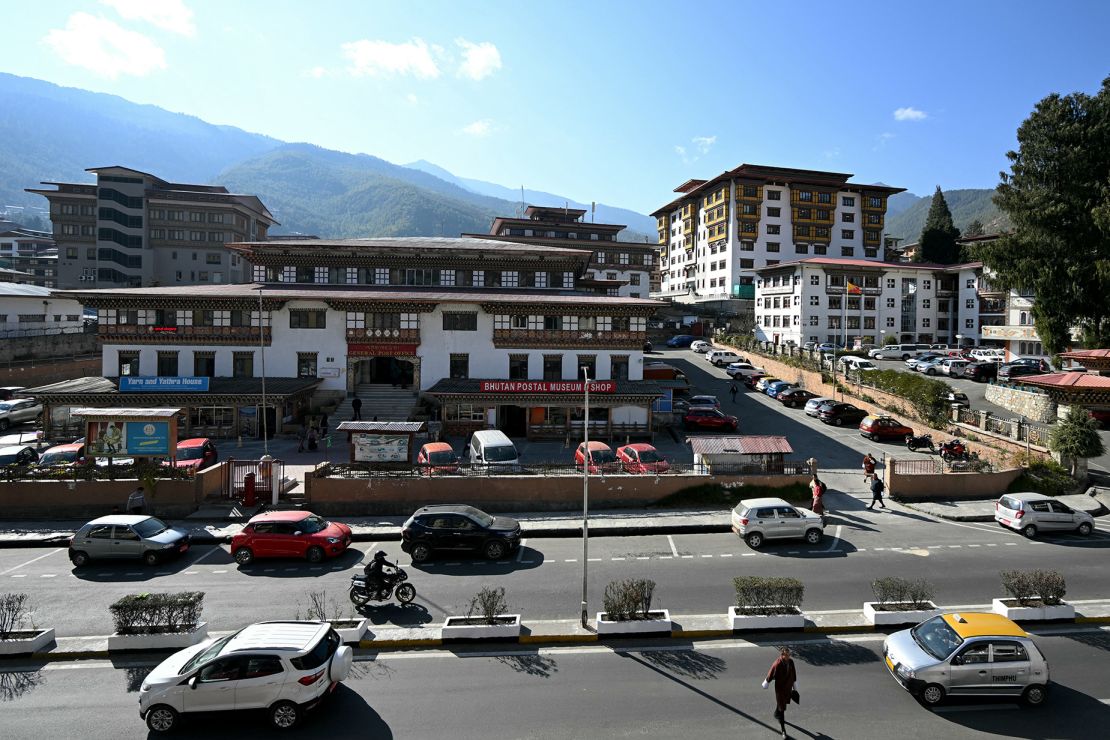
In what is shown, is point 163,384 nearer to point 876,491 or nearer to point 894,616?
point 876,491

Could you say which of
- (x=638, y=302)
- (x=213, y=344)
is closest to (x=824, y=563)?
(x=638, y=302)

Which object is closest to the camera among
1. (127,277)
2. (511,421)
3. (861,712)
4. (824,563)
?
(861,712)

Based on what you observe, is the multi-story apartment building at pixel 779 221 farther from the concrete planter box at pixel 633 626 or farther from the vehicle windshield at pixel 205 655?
the vehicle windshield at pixel 205 655

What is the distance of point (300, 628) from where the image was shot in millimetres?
12922

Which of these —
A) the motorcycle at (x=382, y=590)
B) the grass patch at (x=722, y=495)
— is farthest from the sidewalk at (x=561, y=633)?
the grass patch at (x=722, y=495)

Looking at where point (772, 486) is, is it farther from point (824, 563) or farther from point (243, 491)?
point (243, 491)

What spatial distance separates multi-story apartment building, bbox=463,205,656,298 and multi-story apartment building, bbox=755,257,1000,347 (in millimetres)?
19822

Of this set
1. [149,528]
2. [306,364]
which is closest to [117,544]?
[149,528]

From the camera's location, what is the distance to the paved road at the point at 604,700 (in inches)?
464

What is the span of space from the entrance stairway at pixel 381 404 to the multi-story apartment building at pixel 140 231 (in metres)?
61.0

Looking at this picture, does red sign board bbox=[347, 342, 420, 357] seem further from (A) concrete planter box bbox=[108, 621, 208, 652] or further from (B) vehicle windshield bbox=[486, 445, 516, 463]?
(A) concrete planter box bbox=[108, 621, 208, 652]

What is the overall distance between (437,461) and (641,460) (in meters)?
9.64

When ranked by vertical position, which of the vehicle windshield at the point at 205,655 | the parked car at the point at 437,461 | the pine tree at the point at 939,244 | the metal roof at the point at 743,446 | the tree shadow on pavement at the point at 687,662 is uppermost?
the pine tree at the point at 939,244

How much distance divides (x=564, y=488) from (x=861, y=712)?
1681 cm
